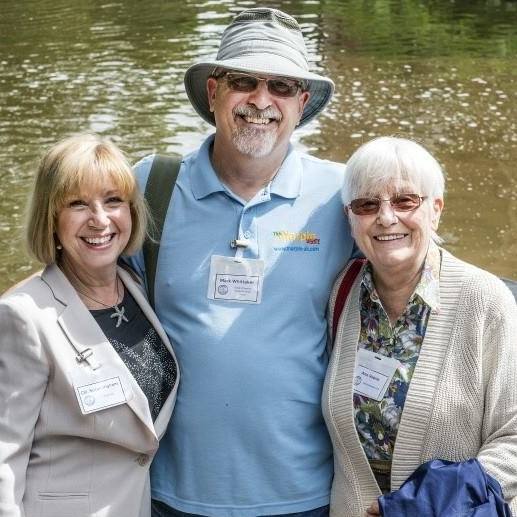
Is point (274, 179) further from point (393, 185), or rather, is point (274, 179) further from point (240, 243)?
point (393, 185)

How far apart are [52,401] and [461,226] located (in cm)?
597

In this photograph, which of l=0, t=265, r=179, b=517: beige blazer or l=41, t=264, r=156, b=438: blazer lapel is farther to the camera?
l=41, t=264, r=156, b=438: blazer lapel

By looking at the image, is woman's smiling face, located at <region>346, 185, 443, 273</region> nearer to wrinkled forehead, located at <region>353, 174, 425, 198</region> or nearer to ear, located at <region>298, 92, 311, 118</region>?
wrinkled forehead, located at <region>353, 174, 425, 198</region>

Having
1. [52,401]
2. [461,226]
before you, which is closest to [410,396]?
[52,401]

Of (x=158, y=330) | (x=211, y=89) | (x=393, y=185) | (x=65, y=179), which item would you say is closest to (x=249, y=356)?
(x=158, y=330)

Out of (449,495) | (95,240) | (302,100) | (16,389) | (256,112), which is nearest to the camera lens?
(449,495)

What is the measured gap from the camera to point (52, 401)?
8.93 feet

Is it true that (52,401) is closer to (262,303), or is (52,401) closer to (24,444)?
(24,444)

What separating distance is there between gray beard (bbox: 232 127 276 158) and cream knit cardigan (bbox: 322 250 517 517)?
774mm

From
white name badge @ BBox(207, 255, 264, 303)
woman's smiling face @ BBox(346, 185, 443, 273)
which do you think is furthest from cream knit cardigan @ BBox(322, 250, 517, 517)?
white name badge @ BBox(207, 255, 264, 303)

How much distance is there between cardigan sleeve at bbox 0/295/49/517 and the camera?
2658 millimetres

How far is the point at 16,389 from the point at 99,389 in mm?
255

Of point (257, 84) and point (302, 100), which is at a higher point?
point (257, 84)

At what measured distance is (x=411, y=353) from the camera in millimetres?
2811
